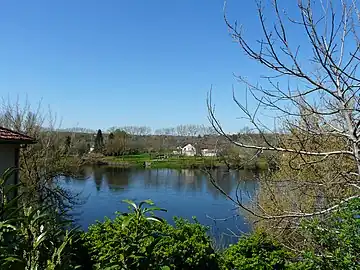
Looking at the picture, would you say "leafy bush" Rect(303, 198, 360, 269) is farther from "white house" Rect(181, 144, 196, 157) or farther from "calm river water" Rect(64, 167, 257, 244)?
"calm river water" Rect(64, 167, 257, 244)

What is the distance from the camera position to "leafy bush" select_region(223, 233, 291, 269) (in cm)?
280

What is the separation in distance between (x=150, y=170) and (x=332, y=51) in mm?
26384

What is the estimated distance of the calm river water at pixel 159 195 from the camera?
11817 millimetres

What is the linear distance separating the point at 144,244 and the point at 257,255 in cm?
138

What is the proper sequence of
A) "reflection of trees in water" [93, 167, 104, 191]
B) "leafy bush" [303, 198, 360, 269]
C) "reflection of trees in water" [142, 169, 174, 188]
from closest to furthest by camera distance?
"leafy bush" [303, 198, 360, 269]
"reflection of trees in water" [93, 167, 104, 191]
"reflection of trees in water" [142, 169, 174, 188]

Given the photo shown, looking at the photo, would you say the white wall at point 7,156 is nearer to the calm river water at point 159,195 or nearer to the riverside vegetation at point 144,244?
the riverside vegetation at point 144,244

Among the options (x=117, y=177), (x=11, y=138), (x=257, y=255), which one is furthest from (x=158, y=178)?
(x=257, y=255)

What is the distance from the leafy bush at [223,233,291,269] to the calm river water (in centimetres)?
372

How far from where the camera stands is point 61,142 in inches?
508

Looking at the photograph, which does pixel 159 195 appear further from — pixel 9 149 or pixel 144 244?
pixel 144 244

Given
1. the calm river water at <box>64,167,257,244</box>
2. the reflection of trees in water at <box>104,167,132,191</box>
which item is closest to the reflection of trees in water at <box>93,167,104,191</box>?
the calm river water at <box>64,167,257,244</box>

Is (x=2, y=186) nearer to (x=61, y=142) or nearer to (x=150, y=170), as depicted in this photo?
(x=61, y=142)

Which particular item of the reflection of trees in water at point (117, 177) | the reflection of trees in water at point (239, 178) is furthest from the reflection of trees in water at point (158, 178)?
the reflection of trees in water at point (239, 178)

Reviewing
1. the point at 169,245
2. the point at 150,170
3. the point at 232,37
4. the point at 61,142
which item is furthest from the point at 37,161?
the point at 150,170
